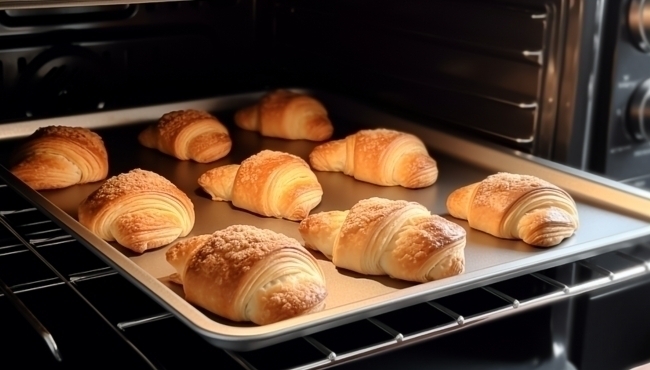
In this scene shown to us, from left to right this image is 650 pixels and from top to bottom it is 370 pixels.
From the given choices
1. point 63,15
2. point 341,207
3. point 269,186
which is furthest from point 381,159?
point 63,15

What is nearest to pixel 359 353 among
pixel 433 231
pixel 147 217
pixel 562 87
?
pixel 433 231

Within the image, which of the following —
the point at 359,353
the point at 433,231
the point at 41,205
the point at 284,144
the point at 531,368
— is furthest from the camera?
the point at 284,144

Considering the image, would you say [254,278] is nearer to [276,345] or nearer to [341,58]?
[276,345]

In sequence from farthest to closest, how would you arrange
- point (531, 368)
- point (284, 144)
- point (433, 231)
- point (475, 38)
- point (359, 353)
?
1. point (284, 144)
2. point (475, 38)
3. point (531, 368)
4. point (433, 231)
5. point (359, 353)

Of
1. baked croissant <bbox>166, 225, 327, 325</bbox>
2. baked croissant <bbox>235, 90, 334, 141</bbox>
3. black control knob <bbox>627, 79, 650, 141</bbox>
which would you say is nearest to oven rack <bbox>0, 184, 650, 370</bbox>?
baked croissant <bbox>166, 225, 327, 325</bbox>

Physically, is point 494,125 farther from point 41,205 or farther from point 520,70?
point 41,205

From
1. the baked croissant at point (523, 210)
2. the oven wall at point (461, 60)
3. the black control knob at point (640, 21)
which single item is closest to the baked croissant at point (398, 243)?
the baked croissant at point (523, 210)

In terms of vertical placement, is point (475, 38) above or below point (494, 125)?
above
